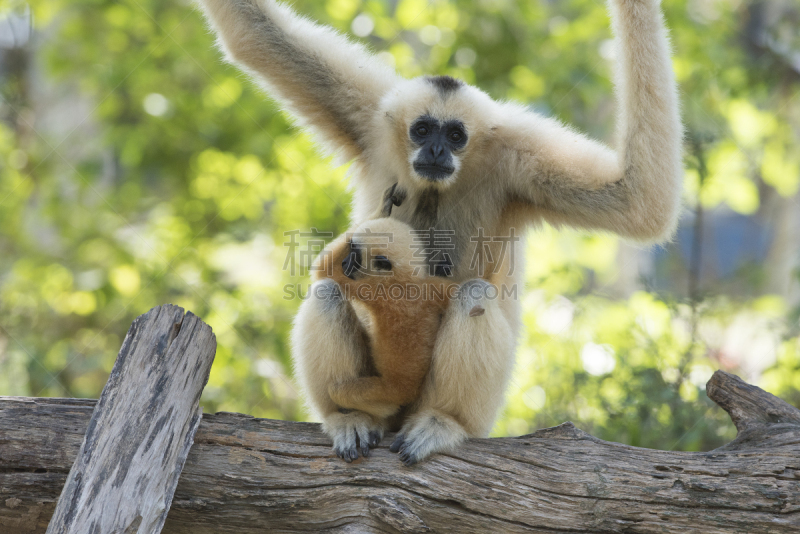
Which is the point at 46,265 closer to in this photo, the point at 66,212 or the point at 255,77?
the point at 66,212

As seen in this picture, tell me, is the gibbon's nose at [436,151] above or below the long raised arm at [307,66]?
below

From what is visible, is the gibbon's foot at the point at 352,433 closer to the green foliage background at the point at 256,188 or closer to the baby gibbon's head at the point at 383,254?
the baby gibbon's head at the point at 383,254

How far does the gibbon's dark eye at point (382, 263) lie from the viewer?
10.8ft

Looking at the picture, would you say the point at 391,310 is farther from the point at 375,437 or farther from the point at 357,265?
the point at 375,437

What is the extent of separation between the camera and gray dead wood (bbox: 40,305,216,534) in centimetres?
262

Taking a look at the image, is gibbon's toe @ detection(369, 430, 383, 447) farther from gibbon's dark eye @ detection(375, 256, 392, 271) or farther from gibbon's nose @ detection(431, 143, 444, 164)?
gibbon's nose @ detection(431, 143, 444, 164)

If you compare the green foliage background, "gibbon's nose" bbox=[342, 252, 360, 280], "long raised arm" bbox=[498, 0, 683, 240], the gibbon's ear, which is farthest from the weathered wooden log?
the green foliage background

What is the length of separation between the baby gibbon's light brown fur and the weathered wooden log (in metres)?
0.26

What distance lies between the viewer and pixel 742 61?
7793mm

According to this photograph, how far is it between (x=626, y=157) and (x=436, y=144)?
1.04 m

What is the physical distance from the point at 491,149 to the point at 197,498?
8.03 feet

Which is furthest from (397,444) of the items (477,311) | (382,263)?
(382,263)

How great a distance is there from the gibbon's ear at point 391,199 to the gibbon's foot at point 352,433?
3.85ft

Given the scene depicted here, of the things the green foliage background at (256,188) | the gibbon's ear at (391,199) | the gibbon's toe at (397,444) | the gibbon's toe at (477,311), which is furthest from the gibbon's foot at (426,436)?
the green foliage background at (256,188)
